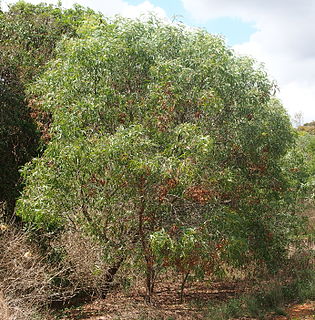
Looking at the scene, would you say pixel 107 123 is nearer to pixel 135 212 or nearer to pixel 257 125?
pixel 135 212

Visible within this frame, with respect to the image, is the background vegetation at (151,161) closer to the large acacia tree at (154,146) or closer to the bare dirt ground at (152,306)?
the large acacia tree at (154,146)

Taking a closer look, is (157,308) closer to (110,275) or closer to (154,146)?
(110,275)

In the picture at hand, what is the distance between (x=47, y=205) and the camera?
21.5ft

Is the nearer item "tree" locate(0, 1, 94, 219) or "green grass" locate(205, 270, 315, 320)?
"green grass" locate(205, 270, 315, 320)

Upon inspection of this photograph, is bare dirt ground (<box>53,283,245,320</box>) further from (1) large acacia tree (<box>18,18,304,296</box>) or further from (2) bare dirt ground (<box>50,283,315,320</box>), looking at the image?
(1) large acacia tree (<box>18,18,304,296</box>)

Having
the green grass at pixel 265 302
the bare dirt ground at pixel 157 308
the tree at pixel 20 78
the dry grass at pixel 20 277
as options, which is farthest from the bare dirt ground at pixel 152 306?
the tree at pixel 20 78

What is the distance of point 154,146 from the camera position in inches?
264

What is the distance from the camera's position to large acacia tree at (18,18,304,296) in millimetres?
6254

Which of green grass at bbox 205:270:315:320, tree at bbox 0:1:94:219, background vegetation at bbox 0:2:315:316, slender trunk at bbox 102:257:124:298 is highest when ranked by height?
tree at bbox 0:1:94:219

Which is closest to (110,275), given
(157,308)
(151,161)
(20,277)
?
(157,308)

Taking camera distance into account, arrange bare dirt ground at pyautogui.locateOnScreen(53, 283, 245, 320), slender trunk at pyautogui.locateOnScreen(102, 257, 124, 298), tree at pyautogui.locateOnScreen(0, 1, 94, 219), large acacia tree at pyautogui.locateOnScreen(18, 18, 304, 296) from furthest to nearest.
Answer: tree at pyautogui.locateOnScreen(0, 1, 94, 219) → bare dirt ground at pyautogui.locateOnScreen(53, 283, 245, 320) → slender trunk at pyautogui.locateOnScreen(102, 257, 124, 298) → large acacia tree at pyautogui.locateOnScreen(18, 18, 304, 296)

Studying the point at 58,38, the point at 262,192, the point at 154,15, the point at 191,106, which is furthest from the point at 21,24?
the point at 262,192

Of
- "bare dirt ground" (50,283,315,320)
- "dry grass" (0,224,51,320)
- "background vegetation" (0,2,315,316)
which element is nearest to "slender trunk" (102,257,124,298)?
"background vegetation" (0,2,315,316)

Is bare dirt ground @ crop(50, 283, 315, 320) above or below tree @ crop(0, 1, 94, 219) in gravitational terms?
below
